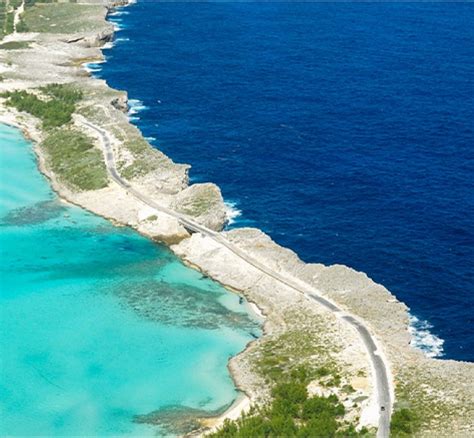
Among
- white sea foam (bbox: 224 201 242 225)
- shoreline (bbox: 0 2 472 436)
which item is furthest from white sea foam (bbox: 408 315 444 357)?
white sea foam (bbox: 224 201 242 225)

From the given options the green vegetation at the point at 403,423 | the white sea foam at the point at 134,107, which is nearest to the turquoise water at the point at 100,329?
the green vegetation at the point at 403,423

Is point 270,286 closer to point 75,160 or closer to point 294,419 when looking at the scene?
point 294,419

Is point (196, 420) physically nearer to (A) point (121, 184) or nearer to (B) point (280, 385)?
(B) point (280, 385)

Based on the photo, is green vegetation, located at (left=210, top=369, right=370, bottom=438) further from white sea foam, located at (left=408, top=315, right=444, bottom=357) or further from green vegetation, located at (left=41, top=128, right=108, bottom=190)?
green vegetation, located at (left=41, top=128, right=108, bottom=190)

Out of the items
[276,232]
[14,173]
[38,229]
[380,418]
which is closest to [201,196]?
[276,232]

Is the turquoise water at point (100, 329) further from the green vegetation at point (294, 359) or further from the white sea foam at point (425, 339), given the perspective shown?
the white sea foam at point (425, 339)

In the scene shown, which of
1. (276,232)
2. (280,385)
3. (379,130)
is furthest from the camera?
(379,130)

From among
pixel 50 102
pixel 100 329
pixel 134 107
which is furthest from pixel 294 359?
pixel 50 102
